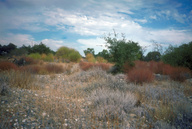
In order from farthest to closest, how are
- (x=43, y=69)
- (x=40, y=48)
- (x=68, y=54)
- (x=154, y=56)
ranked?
1. (x=40, y=48)
2. (x=68, y=54)
3. (x=154, y=56)
4. (x=43, y=69)

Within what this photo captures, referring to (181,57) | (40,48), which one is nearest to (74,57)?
(40,48)

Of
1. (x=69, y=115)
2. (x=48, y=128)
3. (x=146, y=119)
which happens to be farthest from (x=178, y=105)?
(x=48, y=128)

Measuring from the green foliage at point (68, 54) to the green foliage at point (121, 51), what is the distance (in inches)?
419

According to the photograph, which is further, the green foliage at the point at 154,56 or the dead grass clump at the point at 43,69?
the green foliage at the point at 154,56

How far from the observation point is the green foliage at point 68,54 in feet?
67.5

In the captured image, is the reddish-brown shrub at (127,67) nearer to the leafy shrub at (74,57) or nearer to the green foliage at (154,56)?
the green foliage at (154,56)

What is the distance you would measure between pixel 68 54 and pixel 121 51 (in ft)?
43.1

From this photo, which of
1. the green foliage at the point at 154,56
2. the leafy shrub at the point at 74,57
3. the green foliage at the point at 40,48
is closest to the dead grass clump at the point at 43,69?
the leafy shrub at the point at 74,57

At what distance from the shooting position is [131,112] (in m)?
3.44

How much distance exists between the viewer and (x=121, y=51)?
10.2m

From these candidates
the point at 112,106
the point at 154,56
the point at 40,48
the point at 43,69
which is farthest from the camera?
the point at 40,48

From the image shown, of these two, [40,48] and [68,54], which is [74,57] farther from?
[40,48]

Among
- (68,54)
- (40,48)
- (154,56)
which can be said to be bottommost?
(154,56)

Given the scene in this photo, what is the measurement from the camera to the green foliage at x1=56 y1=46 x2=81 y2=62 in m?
20.6
